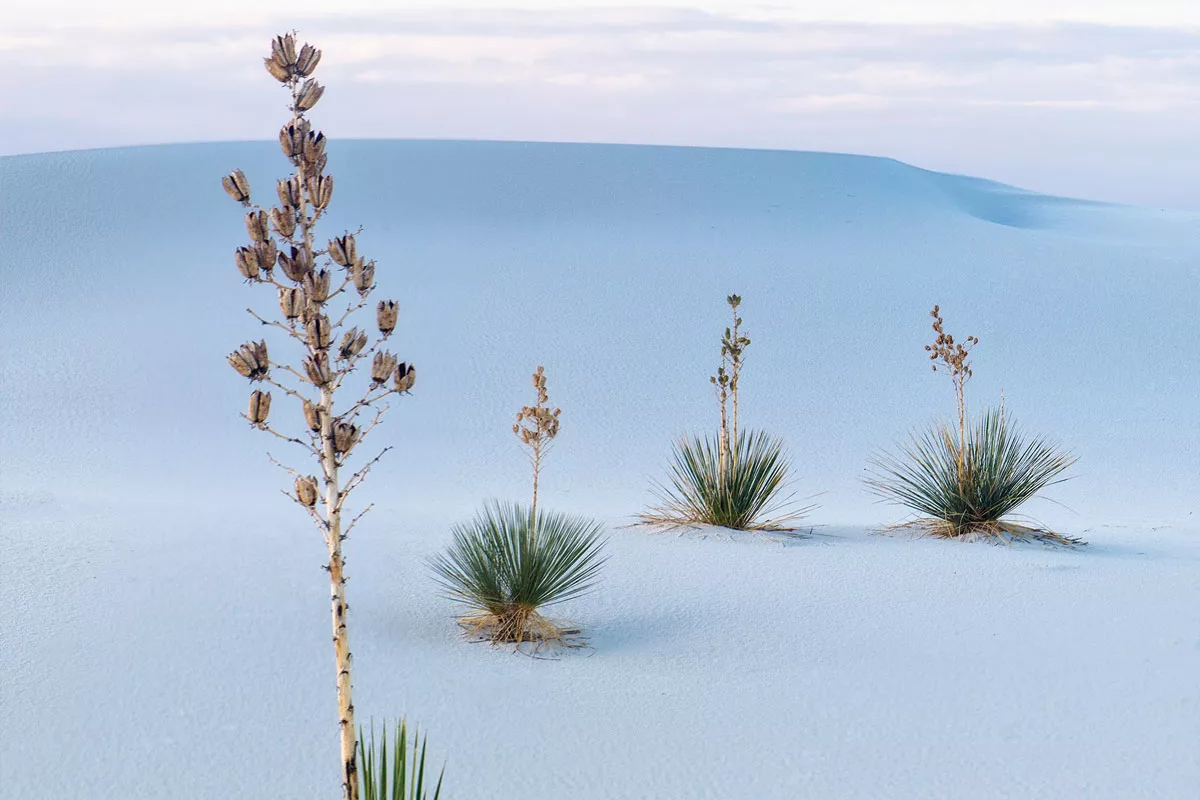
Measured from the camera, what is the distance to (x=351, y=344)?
2301 mm

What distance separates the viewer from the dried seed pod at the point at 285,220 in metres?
2.32

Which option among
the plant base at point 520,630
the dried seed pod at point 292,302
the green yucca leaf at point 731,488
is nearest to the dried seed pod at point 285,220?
the dried seed pod at point 292,302

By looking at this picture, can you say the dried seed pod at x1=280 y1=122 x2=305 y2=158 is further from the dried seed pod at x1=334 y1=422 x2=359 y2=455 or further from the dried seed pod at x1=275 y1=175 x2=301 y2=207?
the dried seed pod at x1=334 y1=422 x2=359 y2=455

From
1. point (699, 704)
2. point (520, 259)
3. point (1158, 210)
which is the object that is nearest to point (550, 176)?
point (520, 259)

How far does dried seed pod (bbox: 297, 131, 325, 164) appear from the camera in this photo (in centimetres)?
232

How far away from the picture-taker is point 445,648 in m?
4.87

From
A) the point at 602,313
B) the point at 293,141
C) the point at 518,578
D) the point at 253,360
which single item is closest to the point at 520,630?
the point at 518,578

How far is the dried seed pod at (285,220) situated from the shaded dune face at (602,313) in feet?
18.8

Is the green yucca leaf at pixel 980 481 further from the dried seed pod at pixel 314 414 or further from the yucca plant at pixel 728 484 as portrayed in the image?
the dried seed pod at pixel 314 414

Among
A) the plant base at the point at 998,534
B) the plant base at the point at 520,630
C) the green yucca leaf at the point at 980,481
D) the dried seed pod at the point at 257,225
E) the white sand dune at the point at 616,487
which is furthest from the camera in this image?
the green yucca leaf at the point at 980,481

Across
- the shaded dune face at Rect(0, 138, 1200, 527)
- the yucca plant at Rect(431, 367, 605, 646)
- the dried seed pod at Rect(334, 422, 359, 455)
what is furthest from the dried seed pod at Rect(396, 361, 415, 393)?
the shaded dune face at Rect(0, 138, 1200, 527)

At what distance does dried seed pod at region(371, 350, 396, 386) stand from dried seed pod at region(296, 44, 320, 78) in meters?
0.54

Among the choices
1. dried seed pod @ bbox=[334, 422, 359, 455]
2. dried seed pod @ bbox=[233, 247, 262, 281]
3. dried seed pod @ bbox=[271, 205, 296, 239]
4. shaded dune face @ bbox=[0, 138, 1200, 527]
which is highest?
shaded dune face @ bbox=[0, 138, 1200, 527]

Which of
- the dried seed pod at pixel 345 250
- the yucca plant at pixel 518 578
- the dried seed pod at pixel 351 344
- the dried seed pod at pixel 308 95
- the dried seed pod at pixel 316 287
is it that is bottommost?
the yucca plant at pixel 518 578
